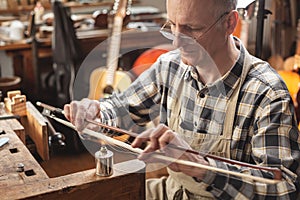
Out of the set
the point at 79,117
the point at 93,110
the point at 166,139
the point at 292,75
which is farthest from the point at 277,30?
the point at 166,139

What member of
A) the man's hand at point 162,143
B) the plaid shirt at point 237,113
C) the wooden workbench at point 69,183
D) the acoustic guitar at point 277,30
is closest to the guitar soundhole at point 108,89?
the plaid shirt at point 237,113

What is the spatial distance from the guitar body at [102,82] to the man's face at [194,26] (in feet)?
4.52

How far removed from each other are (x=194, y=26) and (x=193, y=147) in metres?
0.38

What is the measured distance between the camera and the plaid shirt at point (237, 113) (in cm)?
127

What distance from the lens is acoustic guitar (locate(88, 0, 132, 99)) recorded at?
3045 millimetres

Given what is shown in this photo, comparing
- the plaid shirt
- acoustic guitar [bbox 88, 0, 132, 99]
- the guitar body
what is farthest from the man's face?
acoustic guitar [bbox 88, 0, 132, 99]

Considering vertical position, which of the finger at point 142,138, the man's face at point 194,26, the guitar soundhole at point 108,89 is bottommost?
Answer: the guitar soundhole at point 108,89

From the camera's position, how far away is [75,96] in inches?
68.7

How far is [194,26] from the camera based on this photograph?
1.36m

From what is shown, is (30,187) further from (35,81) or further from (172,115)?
(35,81)

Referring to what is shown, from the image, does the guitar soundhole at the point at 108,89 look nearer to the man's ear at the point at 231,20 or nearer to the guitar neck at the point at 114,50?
the guitar neck at the point at 114,50

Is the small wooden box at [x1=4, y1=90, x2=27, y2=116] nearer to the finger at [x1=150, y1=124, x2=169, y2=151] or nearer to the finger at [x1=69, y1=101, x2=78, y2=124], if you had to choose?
the finger at [x1=69, y1=101, x2=78, y2=124]

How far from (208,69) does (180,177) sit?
34cm

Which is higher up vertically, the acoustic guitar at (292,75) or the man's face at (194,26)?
the man's face at (194,26)
